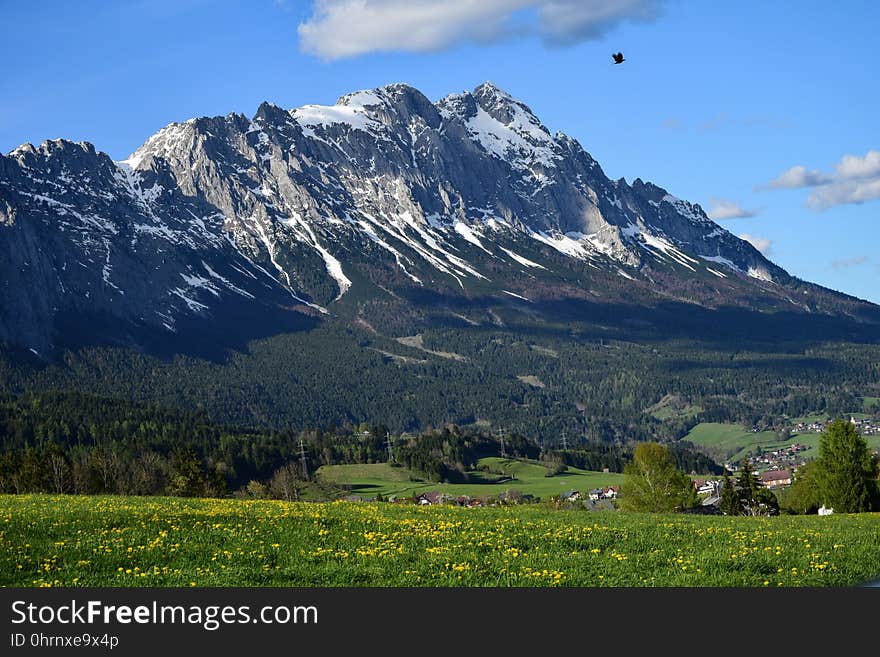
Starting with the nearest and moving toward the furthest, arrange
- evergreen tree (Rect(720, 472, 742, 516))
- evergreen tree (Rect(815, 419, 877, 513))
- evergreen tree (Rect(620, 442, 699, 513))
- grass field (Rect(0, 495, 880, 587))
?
grass field (Rect(0, 495, 880, 587))
evergreen tree (Rect(815, 419, 877, 513))
evergreen tree (Rect(720, 472, 742, 516))
evergreen tree (Rect(620, 442, 699, 513))

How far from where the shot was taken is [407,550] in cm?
2931

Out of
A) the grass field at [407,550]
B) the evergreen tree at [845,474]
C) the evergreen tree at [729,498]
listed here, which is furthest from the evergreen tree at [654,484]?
the grass field at [407,550]

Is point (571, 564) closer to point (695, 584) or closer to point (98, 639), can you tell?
point (695, 584)

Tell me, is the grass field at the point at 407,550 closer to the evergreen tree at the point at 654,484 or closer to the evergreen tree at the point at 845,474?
the evergreen tree at the point at 845,474

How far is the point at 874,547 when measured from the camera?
30172 millimetres

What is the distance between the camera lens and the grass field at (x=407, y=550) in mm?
25734

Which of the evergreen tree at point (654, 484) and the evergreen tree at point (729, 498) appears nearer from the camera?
the evergreen tree at point (729, 498)

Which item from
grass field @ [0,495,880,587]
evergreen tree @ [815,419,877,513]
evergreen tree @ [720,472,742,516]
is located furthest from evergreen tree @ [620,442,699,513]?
grass field @ [0,495,880,587]

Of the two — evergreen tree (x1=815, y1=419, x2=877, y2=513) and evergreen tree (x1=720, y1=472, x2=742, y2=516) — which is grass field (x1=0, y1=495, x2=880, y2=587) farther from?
evergreen tree (x1=720, y1=472, x2=742, y2=516)

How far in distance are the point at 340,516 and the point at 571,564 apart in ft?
44.5

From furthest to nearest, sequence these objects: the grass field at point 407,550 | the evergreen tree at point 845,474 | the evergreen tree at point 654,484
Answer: the evergreen tree at point 654,484 < the evergreen tree at point 845,474 < the grass field at point 407,550

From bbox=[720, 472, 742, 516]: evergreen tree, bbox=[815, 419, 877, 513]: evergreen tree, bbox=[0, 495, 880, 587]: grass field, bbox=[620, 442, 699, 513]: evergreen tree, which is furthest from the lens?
bbox=[620, 442, 699, 513]: evergreen tree

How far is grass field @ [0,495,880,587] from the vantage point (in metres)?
25.7

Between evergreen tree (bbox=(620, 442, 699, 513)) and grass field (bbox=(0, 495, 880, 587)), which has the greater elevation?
grass field (bbox=(0, 495, 880, 587))
